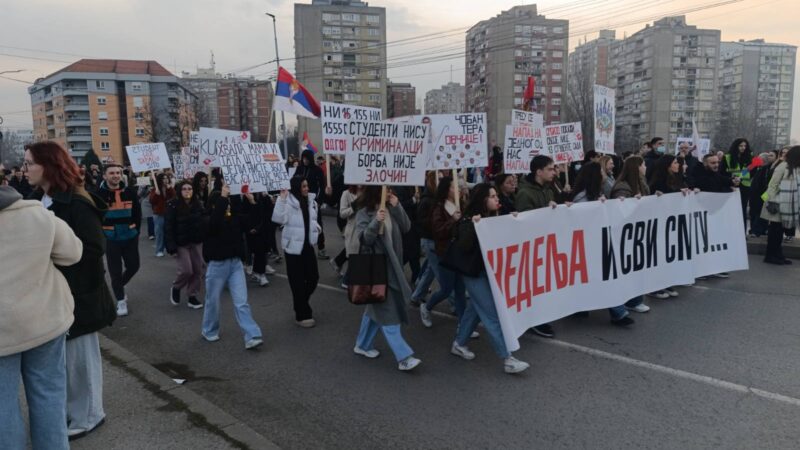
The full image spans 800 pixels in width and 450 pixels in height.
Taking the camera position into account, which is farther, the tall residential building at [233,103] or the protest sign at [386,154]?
the tall residential building at [233,103]

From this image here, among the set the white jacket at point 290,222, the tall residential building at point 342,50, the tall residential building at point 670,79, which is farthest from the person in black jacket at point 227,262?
the tall residential building at point 670,79

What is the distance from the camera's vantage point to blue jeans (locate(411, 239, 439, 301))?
6.64 metres

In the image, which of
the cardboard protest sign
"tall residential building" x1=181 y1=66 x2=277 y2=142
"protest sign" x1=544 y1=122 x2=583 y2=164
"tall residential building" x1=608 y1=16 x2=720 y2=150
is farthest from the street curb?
"tall residential building" x1=181 y1=66 x2=277 y2=142

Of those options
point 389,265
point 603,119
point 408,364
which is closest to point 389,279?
point 389,265

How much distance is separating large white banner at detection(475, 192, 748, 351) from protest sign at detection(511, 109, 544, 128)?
2.28 m

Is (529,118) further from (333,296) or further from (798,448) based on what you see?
(798,448)

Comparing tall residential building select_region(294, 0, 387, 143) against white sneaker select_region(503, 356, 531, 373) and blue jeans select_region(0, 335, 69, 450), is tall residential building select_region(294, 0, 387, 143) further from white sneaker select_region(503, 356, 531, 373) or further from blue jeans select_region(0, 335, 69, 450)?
blue jeans select_region(0, 335, 69, 450)

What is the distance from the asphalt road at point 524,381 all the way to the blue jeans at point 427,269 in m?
0.27

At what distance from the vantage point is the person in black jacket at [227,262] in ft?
19.0

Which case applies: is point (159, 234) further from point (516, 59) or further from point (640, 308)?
point (516, 59)

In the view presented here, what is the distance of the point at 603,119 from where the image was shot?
9.26 meters

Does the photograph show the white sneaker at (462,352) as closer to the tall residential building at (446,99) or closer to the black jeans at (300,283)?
the black jeans at (300,283)

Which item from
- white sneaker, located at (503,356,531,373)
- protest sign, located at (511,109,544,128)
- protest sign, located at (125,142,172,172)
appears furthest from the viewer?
protest sign, located at (125,142,172,172)

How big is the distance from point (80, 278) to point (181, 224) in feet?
11.9
